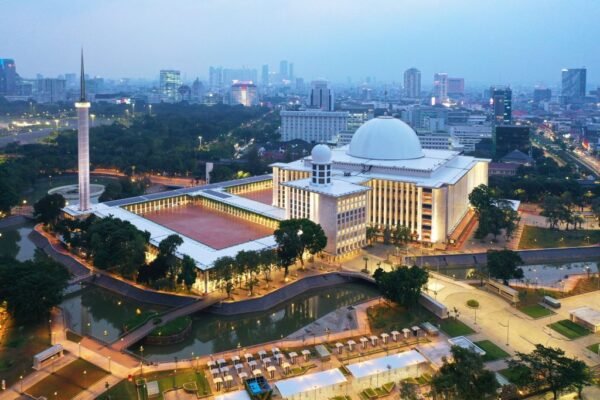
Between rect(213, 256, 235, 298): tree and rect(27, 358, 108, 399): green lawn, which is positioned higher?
rect(213, 256, 235, 298): tree

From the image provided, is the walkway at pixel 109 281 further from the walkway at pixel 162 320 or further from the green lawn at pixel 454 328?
the green lawn at pixel 454 328

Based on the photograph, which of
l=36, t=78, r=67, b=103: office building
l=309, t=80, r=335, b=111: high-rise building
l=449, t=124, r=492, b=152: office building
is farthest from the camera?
l=36, t=78, r=67, b=103: office building

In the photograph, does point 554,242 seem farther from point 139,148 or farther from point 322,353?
point 139,148

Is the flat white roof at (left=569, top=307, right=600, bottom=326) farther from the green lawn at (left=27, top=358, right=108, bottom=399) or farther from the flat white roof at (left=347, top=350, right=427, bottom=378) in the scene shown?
the green lawn at (left=27, top=358, right=108, bottom=399)

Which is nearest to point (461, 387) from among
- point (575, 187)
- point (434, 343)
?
point (434, 343)

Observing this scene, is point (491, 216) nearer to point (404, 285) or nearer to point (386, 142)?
point (386, 142)

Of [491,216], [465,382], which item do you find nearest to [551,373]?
[465,382]

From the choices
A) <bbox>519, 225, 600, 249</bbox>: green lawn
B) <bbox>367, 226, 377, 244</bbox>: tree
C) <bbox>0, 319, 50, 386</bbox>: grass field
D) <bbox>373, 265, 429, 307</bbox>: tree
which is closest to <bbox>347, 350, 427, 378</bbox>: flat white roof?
<bbox>373, 265, 429, 307</bbox>: tree
